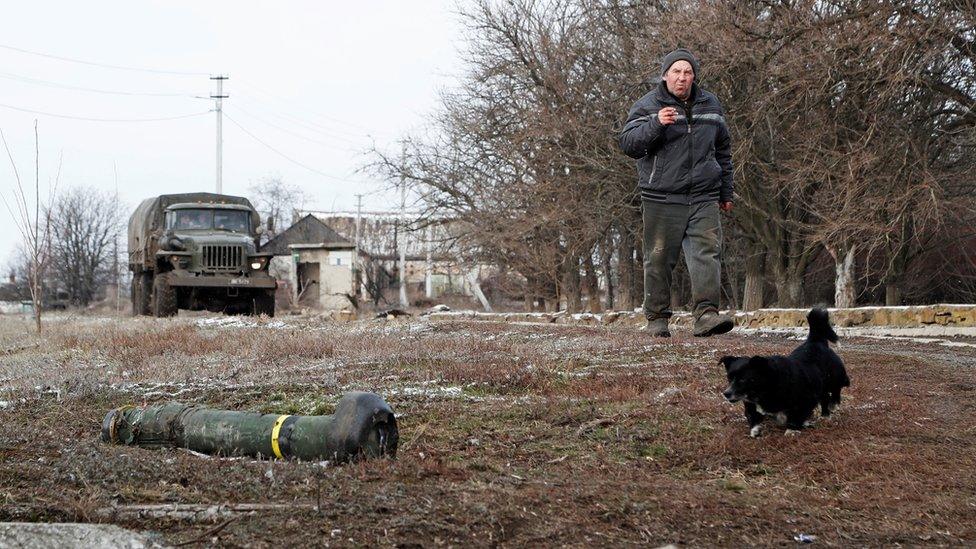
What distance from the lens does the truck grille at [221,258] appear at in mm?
25641

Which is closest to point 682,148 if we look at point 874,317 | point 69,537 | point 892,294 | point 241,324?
point 69,537

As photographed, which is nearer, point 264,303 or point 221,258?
point 221,258

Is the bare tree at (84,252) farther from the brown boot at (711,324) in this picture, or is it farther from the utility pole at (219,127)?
the brown boot at (711,324)

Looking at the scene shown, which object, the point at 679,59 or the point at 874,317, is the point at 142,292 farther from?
the point at 679,59

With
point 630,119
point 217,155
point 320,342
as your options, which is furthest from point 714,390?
point 217,155

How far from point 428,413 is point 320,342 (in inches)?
232

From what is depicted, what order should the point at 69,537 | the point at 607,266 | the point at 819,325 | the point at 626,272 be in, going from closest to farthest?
the point at 69,537 < the point at 819,325 < the point at 626,272 < the point at 607,266

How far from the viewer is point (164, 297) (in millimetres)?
25922

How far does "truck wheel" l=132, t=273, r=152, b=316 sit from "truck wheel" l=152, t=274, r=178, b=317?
2913 mm

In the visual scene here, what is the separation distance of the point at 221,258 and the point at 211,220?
1.43m

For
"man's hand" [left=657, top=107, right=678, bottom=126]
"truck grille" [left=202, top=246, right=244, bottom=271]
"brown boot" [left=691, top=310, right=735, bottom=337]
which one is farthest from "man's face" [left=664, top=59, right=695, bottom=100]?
"truck grille" [left=202, top=246, right=244, bottom=271]

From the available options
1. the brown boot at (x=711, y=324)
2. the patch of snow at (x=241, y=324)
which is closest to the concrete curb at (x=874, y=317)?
the patch of snow at (x=241, y=324)

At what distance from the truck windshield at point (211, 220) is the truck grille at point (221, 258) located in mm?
1000

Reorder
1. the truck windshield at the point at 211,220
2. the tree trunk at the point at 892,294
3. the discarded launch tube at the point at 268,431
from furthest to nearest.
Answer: the tree trunk at the point at 892,294
the truck windshield at the point at 211,220
the discarded launch tube at the point at 268,431
